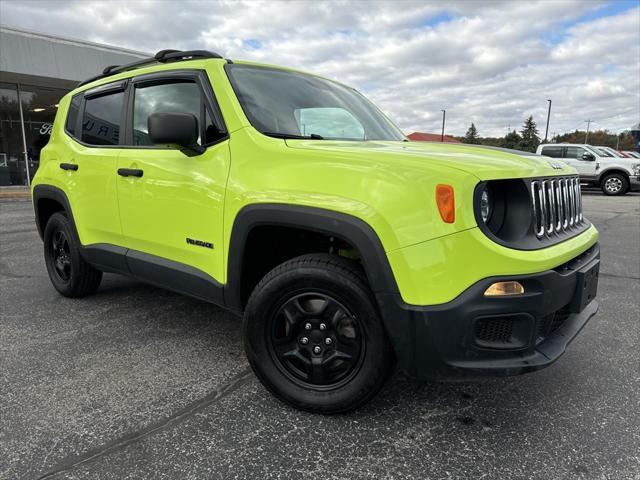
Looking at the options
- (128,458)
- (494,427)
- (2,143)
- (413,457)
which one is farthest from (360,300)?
(2,143)

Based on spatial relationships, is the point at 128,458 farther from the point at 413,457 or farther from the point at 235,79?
the point at 235,79

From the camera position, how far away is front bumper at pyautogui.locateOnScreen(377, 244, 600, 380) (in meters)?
1.96

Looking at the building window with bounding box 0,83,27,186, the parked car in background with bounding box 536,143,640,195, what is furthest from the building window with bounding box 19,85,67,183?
the parked car in background with bounding box 536,143,640,195

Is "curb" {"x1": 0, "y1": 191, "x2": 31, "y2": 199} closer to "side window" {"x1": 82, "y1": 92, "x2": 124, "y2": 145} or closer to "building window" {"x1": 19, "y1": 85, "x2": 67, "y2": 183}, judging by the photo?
"building window" {"x1": 19, "y1": 85, "x2": 67, "y2": 183}

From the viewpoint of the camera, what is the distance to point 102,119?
3715mm

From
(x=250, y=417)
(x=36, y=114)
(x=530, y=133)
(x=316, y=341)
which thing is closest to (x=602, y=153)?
(x=316, y=341)

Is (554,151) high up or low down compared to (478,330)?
up

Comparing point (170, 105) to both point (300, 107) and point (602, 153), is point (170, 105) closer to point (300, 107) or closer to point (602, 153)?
point (300, 107)

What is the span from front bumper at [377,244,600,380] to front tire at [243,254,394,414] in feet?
0.45

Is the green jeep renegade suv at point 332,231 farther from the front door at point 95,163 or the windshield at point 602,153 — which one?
the windshield at point 602,153

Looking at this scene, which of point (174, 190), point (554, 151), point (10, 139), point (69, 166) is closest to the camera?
point (174, 190)

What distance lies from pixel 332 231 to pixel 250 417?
1041mm

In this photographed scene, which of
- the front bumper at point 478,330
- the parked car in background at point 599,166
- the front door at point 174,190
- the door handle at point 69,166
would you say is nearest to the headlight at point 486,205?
the front bumper at point 478,330

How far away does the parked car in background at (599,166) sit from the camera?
17.1m
